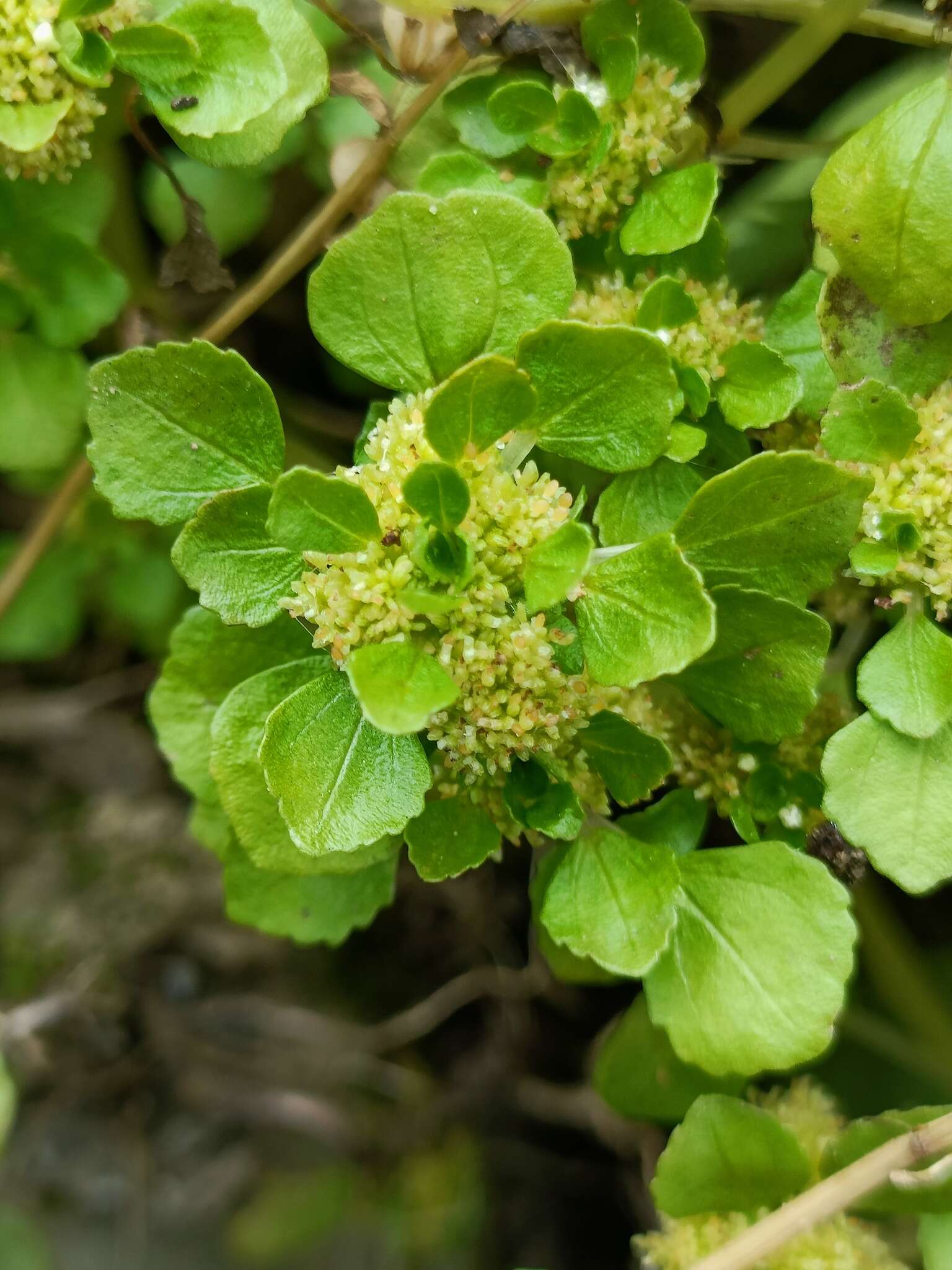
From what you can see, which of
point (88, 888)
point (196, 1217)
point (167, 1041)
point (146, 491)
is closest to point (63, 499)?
point (146, 491)

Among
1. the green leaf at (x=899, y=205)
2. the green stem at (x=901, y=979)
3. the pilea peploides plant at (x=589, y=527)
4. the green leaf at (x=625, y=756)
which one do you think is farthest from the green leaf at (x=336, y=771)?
the green stem at (x=901, y=979)

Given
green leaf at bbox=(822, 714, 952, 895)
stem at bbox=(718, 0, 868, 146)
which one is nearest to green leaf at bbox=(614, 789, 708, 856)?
green leaf at bbox=(822, 714, 952, 895)

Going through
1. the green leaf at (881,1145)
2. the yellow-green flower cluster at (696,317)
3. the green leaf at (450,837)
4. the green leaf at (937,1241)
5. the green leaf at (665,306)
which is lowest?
the green leaf at (937,1241)

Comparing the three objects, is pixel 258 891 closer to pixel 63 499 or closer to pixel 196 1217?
pixel 63 499

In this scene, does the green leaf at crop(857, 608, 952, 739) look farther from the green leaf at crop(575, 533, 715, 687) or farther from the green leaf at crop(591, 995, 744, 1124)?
the green leaf at crop(591, 995, 744, 1124)

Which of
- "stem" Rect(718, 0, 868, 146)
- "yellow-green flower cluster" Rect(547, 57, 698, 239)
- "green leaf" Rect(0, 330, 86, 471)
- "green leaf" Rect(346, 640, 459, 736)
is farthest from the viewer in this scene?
"green leaf" Rect(0, 330, 86, 471)

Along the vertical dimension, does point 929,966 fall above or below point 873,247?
below

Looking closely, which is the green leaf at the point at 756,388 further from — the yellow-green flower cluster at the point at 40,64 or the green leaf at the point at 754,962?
the yellow-green flower cluster at the point at 40,64
